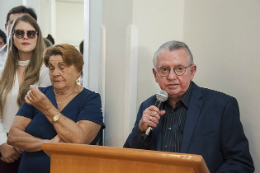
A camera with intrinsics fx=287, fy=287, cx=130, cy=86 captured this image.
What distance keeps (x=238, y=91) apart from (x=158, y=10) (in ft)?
3.04

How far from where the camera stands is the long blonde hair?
7.78 feet

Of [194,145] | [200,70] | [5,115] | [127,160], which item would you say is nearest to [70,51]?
[5,115]

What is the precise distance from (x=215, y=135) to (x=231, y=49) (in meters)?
0.60

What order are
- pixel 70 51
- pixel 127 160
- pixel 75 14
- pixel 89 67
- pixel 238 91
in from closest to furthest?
pixel 127 160 < pixel 238 91 < pixel 70 51 < pixel 89 67 < pixel 75 14

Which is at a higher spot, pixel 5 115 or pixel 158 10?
pixel 158 10

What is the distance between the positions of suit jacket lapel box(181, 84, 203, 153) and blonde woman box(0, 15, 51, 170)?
4.24ft

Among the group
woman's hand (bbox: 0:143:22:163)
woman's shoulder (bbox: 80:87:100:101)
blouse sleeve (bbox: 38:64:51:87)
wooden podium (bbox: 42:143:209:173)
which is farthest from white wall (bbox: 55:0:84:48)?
wooden podium (bbox: 42:143:209:173)

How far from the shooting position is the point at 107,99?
259 centimetres

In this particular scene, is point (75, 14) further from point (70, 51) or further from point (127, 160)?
point (127, 160)

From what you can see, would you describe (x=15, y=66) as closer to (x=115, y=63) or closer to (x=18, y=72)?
(x=18, y=72)

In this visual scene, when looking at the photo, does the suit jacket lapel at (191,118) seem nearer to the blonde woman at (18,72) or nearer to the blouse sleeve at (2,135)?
the blonde woman at (18,72)

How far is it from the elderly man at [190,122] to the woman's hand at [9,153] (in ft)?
3.52

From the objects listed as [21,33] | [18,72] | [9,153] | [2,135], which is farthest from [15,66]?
[9,153]

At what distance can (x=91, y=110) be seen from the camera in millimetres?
2088
